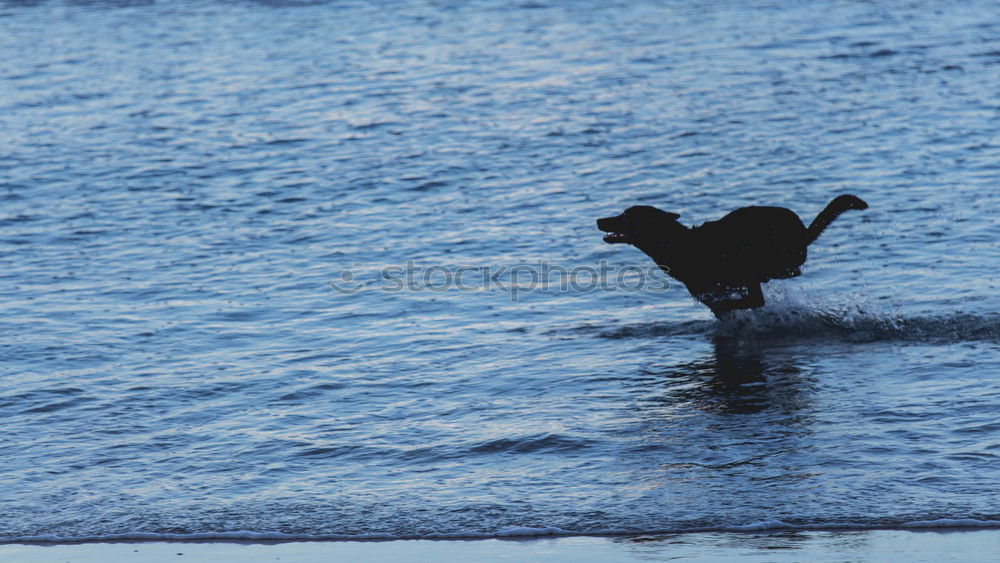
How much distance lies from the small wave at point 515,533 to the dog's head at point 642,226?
3184 mm

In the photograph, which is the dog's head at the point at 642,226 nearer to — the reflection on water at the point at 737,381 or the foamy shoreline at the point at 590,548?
the reflection on water at the point at 737,381

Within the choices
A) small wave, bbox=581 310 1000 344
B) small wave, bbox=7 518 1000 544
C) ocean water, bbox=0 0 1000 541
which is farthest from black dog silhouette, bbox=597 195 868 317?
small wave, bbox=7 518 1000 544

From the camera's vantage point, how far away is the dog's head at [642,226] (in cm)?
902

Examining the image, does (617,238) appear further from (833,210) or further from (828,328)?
(828,328)

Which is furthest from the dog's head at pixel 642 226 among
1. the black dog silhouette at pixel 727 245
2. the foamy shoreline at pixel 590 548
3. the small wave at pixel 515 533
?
the foamy shoreline at pixel 590 548

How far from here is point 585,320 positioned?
32.6 feet

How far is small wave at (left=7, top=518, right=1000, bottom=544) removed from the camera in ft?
19.7

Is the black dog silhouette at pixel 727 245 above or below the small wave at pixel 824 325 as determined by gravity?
above

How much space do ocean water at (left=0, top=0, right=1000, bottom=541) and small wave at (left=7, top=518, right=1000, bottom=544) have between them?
0.03m

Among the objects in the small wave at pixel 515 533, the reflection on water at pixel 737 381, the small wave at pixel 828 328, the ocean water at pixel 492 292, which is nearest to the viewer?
the small wave at pixel 515 533

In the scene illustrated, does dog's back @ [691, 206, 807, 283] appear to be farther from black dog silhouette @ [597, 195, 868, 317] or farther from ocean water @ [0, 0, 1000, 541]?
ocean water @ [0, 0, 1000, 541]

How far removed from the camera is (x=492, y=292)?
10.7 meters

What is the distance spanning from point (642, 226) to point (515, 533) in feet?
11.0

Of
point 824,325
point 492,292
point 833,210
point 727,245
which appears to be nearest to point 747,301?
point 727,245
